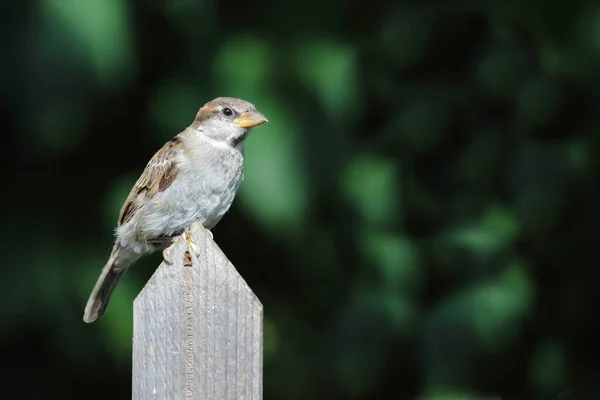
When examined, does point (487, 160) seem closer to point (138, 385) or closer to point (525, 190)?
point (525, 190)

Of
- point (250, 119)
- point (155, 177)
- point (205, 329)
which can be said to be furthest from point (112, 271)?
point (205, 329)

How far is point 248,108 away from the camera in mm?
2541

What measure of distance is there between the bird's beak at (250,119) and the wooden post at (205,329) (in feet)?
4.14

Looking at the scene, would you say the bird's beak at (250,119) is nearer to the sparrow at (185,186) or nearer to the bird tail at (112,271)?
the sparrow at (185,186)

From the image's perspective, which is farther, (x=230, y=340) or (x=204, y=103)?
(x=204, y=103)

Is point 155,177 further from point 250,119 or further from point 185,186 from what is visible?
point 250,119

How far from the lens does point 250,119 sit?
2.53 metres

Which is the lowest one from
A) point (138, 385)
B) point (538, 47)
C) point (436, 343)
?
point (138, 385)

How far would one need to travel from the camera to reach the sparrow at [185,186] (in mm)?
2480

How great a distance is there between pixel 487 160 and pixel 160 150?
4.05 ft

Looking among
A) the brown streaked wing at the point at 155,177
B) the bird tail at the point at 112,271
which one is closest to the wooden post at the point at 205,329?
the bird tail at the point at 112,271

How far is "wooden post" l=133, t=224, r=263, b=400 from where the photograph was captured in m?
1.22

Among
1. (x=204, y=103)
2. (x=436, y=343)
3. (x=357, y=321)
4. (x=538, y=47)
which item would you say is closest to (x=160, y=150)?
(x=204, y=103)

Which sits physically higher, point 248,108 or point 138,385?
point 248,108
